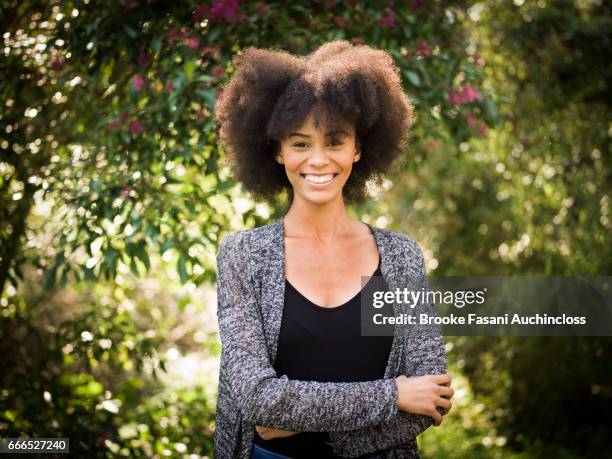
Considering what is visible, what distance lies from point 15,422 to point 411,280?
199cm

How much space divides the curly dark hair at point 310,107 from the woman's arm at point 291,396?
0.68 m

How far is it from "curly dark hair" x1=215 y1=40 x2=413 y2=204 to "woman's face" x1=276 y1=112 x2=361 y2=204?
0.04 metres

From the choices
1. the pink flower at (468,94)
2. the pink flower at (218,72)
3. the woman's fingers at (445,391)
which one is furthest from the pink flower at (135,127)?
the woman's fingers at (445,391)

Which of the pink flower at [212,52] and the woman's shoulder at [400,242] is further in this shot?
the pink flower at [212,52]

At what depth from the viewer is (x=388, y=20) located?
2.69 m

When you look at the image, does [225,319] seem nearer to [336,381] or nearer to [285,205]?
[336,381]

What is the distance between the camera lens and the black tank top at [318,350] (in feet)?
6.17

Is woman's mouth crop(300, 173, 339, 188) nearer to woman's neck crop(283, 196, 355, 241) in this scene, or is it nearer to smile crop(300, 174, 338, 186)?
smile crop(300, 174, 338, 186)

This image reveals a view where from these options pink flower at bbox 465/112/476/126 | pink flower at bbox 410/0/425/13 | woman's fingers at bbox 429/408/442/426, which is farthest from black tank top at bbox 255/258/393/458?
pink flower at bbox 410/0/425/13

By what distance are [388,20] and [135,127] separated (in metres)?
1.22

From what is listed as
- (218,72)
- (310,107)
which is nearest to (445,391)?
(310,107)

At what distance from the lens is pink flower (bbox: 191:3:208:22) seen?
8.23ft

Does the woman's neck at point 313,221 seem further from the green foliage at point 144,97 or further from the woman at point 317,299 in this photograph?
the green foliage at point 144,97

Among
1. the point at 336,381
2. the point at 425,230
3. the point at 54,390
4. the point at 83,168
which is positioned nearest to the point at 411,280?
the point at 336,381
